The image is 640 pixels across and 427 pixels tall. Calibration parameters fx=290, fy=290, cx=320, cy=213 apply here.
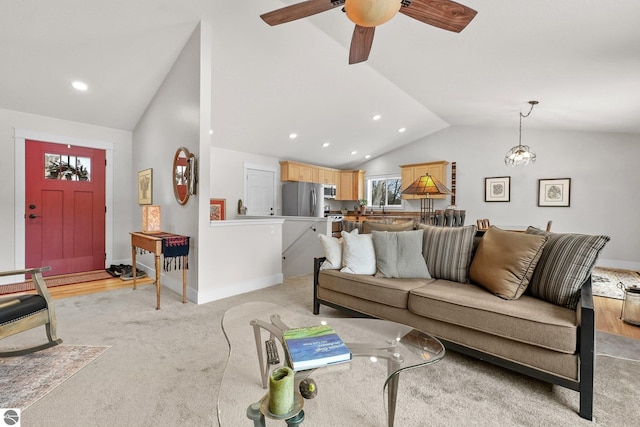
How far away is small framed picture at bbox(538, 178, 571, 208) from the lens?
18.6 feet

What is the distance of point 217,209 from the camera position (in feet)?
17.9

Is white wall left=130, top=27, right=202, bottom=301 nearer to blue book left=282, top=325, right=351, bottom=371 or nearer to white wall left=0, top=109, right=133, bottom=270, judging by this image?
white wall left=0, top=109, right=133, bottom=270

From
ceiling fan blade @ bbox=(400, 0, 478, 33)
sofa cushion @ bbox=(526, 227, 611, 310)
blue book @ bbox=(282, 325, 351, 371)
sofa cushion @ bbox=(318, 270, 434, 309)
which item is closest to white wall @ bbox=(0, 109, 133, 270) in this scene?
sofa cushion @ bbox=(318, 270, 434, 309)

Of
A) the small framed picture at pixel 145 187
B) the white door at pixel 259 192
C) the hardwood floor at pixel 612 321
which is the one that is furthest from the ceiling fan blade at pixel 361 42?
the white door at pixel 259 192

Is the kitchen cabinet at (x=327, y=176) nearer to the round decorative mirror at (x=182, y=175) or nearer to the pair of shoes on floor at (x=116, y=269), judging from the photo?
the round decorative mirror at (x=182, y=175)

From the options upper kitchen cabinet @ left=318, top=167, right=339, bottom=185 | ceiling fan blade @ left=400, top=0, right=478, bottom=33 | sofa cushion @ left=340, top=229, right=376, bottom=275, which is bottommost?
sofa cushion @ left=340, top=229, right=376, bottom=275

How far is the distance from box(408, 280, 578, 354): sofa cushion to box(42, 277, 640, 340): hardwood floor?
4.42ft

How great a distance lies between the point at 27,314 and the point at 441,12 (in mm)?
3391

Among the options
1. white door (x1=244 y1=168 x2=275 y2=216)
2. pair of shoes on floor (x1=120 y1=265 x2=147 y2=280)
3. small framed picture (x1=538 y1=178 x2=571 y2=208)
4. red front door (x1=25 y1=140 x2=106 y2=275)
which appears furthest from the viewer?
white door (x1=244 y1=168 x2=275 y2=216)

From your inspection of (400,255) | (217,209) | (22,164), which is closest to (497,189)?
(400,255)

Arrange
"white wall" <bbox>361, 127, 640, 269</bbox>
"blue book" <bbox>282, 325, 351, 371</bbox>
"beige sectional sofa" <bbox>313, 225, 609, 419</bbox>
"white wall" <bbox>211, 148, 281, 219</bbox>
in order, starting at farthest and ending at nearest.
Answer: "white wall" <bbox>211, 148, 281, 219</bbox>, "white wall" <bbox>361, 127, 640, 269</bbox>, "beige sectional sofa" <bbox>313, 225, 609, 419</bbox>, "blue book" <bbox>282, 325, 351, 371</bbox>

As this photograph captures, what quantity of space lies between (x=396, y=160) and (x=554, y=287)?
20.4 feet

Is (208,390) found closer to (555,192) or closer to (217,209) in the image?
(217,209)

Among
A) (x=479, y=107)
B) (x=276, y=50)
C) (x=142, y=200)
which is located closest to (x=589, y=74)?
(x=479, y=107)
